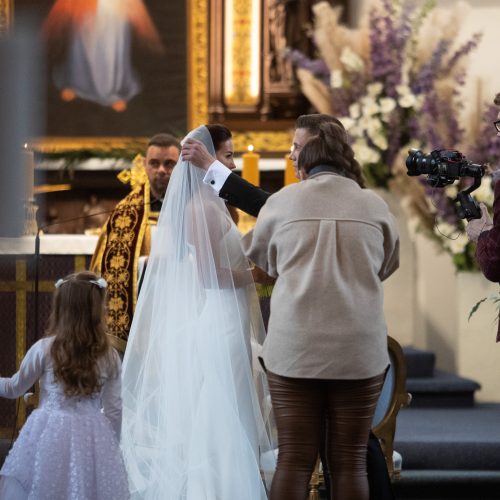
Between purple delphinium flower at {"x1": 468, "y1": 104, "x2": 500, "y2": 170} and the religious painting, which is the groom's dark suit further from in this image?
the religious painting

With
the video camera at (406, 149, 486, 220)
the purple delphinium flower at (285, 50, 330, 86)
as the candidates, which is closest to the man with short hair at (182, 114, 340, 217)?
the video camera at (406, 149, 486, 220)

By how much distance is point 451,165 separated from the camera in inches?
179

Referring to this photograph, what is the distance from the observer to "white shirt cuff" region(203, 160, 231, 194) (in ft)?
15.9

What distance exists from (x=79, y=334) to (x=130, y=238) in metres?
1.61

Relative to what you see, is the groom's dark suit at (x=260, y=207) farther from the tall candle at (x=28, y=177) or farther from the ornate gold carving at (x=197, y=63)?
the ornate gold carving at (x=197, y=63)

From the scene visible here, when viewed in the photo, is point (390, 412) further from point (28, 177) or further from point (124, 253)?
point (28, 177)

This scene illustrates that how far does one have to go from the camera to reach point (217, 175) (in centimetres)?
486

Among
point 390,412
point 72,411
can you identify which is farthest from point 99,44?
point 72,411

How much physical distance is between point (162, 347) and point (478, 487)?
6.82 feet

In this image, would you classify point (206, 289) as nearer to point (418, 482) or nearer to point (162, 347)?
point (162, 347)

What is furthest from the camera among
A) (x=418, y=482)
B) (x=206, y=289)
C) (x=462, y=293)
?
(x=462, y=293)

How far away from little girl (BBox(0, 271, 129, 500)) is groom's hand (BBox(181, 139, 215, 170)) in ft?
1.90

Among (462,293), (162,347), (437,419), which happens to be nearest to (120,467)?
(162,347)

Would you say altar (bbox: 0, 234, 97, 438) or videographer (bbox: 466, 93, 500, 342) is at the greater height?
videographer (bbox: 466, 93, 500, 342)
